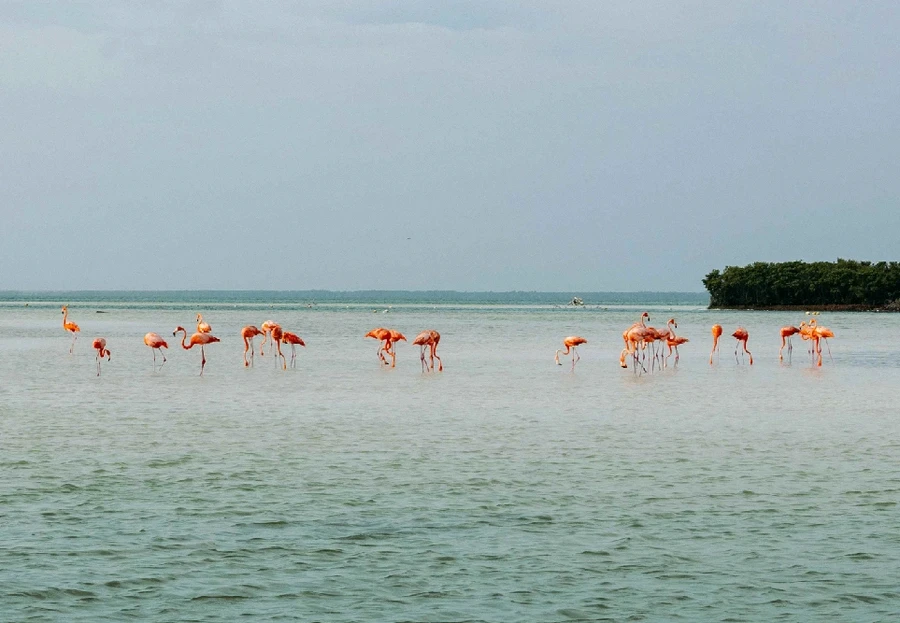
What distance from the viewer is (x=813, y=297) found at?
9825 cm

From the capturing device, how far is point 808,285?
3878 inches

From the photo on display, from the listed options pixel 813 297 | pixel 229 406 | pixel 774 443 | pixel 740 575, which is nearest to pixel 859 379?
pixel 774 443

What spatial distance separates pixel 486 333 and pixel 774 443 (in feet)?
117

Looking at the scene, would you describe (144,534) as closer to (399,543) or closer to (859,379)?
(399,543)

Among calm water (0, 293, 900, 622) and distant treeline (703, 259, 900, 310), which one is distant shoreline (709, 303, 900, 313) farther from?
calm water (0, 293, 900, 622)

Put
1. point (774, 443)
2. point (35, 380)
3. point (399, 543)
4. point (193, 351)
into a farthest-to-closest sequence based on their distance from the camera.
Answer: point (193, 351)
point (35, 380)
point (774, 443)
point (399, 543)

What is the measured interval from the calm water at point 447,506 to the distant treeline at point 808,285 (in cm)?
7907

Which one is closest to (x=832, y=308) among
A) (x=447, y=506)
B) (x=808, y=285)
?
(x=808, y=285)

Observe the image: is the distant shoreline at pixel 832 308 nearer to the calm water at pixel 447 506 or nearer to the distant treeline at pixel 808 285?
the distant treeline at pixel 808 285

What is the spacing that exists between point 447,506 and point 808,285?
9319 centimetres

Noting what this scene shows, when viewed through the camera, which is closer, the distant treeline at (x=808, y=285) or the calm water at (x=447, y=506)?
the calm water at (x=447, y=506)

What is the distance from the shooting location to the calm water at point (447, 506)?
725 cm

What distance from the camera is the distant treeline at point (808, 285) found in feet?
311

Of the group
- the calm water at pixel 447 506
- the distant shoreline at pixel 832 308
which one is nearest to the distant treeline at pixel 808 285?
the distant shoreline at pixel 832 308
